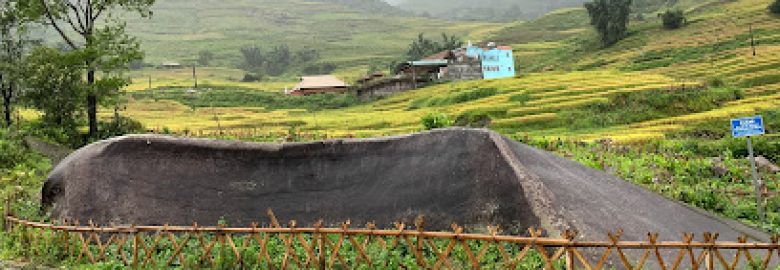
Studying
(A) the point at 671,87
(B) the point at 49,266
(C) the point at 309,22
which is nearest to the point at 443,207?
(B) the point at 49,266

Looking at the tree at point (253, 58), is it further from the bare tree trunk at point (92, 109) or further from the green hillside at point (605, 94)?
the bare tree trunk at point (92, 109)

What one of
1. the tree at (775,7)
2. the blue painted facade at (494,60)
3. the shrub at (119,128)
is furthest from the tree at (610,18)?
the shrub at (119,128)

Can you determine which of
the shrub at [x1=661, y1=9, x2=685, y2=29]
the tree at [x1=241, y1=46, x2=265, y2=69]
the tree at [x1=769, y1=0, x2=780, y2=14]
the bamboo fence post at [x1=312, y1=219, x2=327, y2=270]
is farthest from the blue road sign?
the tree at [x1=241, y1=46, x2=265, y2=69]

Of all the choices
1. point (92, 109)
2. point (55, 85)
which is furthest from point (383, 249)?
point (55, 85)

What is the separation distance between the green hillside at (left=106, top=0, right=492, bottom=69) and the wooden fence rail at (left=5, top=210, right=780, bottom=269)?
10874 cm

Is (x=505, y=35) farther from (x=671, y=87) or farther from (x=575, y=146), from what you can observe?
(x=575, y=146)

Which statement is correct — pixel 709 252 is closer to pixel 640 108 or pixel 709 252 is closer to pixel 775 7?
pixel 640 108

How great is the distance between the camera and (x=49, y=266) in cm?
1198

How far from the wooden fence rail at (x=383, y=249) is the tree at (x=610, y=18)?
75644mm

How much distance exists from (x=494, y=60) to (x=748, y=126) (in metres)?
61.1

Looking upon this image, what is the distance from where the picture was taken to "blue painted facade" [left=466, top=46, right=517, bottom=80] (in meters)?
74.1

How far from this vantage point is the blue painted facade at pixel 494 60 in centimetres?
7406

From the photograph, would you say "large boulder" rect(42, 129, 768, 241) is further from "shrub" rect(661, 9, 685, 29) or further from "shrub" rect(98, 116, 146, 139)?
"shrub" rect(661, 9, 685, 29)

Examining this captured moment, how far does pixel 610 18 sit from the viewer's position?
82812 millimetres
